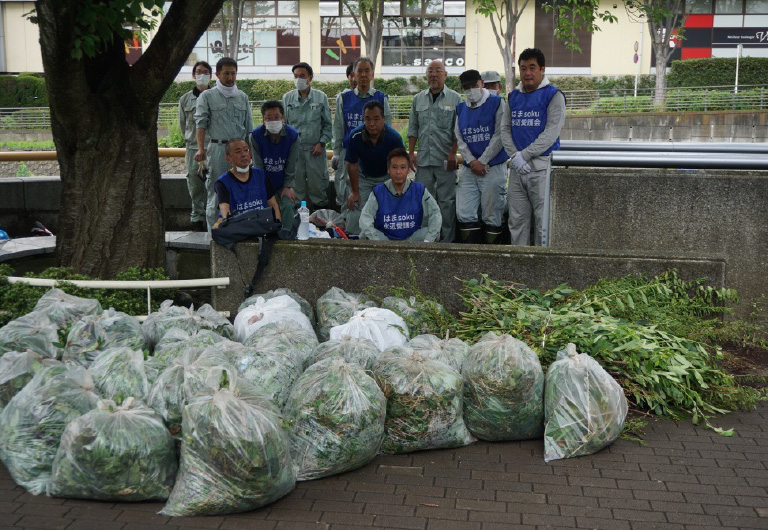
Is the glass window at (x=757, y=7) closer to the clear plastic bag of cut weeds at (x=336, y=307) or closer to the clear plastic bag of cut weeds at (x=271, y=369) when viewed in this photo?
the clear plastic bag of cut weeds at (x=336, y=307)

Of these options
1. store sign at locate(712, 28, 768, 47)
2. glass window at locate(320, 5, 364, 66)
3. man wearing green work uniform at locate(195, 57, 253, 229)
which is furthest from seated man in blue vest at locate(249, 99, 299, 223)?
store sign at locate(712, 28, 768, 47)

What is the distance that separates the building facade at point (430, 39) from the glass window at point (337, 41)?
5 cm

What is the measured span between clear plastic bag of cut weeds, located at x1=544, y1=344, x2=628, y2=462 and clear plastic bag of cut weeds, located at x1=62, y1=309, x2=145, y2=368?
8.61 feet

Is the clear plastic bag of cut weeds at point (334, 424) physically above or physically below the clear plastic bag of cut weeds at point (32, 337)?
below

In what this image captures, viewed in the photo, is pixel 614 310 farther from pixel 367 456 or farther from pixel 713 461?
pixel 367 456

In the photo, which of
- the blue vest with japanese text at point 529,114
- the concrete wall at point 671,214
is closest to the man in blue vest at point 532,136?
the blue vest with japanese text at point 529,114

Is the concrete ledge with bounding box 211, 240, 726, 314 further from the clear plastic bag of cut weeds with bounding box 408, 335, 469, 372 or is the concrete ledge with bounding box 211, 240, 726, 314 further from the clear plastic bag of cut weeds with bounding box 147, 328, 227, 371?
the clear plastic bag of cut weeds with bounding box 147, 328, 227, 371

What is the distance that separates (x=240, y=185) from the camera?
7746 millimetres

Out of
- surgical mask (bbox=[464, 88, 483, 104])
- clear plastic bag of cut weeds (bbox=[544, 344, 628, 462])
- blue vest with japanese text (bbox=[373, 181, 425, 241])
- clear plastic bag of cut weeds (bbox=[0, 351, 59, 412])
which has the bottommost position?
clear plastic bag of cut weeds (bbox=[544, 344, 628, 462])

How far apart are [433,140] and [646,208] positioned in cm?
288

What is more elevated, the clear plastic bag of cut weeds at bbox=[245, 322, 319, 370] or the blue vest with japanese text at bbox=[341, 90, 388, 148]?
the blue vest with japanese text at bbox=[341, 90, 388, 148]

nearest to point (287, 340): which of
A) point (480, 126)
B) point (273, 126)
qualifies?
point (273, 126)

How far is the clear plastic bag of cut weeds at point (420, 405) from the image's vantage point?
487 cm

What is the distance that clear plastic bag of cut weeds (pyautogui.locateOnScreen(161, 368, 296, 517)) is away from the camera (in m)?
4.08
